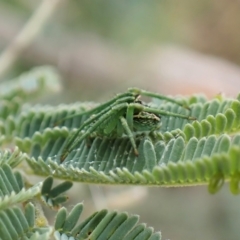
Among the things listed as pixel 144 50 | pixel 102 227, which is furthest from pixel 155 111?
pixel 144 50

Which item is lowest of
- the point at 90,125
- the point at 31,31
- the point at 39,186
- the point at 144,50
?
the point at 39,186

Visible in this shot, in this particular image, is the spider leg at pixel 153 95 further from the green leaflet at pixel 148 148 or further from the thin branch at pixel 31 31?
the thin branch at pixel 31 31

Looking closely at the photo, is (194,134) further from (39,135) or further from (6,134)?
(6,134)

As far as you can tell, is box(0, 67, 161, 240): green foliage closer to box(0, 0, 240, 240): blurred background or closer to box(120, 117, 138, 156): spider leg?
box(120, 117, 138, 156): spider leg

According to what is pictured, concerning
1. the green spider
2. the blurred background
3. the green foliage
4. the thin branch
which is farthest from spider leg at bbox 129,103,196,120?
the blurred background

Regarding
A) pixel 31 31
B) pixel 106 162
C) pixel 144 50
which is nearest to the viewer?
pixel 106 162

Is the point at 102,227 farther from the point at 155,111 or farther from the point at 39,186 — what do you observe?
the point at 155,111
